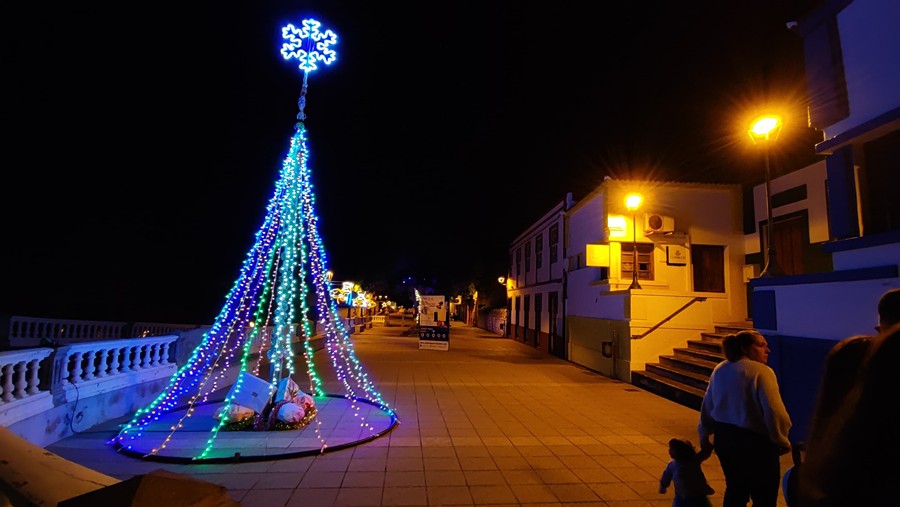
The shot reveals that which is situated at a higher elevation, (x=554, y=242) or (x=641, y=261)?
(x=554, y=242)

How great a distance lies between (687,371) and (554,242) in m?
9.77

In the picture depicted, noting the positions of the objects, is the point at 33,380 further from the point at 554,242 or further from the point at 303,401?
the point at 554,242

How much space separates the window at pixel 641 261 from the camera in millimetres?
12867

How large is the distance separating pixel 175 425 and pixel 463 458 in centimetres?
414

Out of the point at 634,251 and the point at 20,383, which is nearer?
the point at 20,383

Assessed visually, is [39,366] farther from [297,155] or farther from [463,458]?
[463,458]

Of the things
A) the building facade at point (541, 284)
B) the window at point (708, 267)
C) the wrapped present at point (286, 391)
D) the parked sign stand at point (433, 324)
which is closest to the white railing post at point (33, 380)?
the wrapped present at point (286, 391)

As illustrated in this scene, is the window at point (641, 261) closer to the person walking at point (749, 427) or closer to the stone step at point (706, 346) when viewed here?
the stone step at point (706, 346)

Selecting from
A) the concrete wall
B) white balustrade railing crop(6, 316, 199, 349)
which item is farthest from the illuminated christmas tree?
the concrete wall

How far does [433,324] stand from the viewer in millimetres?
20047

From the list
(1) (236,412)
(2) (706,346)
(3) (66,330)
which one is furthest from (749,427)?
(3) (66,330)

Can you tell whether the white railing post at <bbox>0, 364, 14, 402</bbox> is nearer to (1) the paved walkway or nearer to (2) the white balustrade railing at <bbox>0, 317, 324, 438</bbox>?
(2) the white balustrade railing at <bbox>0, 317, 324, 438</bbox>

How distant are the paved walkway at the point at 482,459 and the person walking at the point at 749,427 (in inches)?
51.5

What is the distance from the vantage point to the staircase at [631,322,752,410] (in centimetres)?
874
